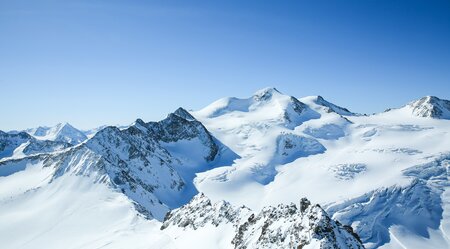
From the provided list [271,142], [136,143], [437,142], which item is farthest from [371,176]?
[136,143]

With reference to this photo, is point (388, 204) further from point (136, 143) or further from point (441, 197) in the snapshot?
point (136, 143)

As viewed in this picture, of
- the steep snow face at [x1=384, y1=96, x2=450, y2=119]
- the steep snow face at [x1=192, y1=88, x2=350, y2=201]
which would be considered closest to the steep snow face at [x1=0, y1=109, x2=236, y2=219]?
the steep snow face at [x1=192, y1=88, x2=350, y2=201]

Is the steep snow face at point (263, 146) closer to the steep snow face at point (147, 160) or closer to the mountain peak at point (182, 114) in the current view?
the steep snow face at point (147, 160)

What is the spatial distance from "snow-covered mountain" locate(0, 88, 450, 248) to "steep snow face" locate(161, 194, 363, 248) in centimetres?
14

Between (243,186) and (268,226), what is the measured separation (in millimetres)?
103405

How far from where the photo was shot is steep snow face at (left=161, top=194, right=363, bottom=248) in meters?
28.1

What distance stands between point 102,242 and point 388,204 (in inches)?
3551

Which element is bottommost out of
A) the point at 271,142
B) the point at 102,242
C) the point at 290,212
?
the point at 271,142

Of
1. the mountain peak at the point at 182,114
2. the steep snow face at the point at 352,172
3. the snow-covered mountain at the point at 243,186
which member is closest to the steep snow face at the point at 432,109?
the snow-covered mountain at the point at 243,186

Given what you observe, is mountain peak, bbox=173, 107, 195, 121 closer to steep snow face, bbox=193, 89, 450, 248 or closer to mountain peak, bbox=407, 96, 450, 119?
steep snow face, bbox=193, 89, 450, 248

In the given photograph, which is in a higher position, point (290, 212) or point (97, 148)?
point (290, 212)

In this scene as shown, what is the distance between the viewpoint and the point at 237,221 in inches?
1762

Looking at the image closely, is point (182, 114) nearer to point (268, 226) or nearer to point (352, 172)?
point (352, 172)

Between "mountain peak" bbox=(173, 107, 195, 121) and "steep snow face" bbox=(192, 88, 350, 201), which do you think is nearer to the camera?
"steep snow face" bbox=(192, 88, 350, 201)
